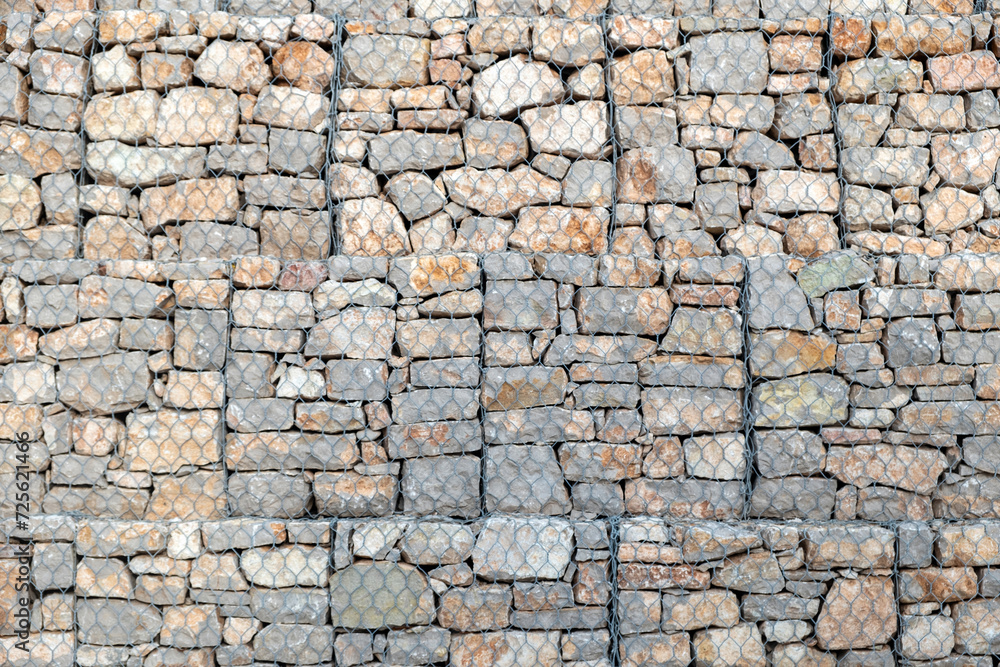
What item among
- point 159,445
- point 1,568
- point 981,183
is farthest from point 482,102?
point 1,568

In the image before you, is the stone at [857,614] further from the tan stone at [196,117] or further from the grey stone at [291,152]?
the tan stone at [196,117]

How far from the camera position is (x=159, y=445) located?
8.93 ft

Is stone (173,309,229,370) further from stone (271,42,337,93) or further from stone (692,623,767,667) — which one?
stone (692,623,767,667)

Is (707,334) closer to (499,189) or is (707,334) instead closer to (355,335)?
(499,189)

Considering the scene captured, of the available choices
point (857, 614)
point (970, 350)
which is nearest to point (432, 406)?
point (857, 614)

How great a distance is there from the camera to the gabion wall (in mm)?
2686

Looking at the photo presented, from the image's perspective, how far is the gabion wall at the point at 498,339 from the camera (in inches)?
106

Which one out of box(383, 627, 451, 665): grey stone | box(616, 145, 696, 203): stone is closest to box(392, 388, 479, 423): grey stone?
box(383, 627, 451, 665): grey stone

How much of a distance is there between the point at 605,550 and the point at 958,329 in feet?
5.31

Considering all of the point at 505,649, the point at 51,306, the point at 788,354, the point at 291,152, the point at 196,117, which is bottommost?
the point at 505,649

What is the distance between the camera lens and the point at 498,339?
2762 mm

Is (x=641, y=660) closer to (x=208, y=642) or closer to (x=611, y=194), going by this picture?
(x=208, y=642)

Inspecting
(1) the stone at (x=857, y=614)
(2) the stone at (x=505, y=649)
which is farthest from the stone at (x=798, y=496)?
(2) the stone at (x=505, y=649)

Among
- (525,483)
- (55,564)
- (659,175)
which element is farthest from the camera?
(659,175)
